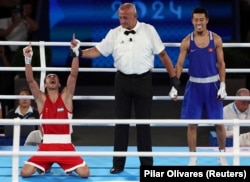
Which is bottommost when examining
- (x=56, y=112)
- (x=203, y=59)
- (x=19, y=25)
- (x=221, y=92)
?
(x=56, y=112)

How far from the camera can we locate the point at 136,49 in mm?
6422

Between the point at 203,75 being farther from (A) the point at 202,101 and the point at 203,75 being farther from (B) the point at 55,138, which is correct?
(B) the point at 55,138

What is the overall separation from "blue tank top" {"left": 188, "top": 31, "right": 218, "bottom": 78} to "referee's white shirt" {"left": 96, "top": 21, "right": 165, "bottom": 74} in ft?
0.91

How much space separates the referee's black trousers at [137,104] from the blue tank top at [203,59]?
1.32 ft

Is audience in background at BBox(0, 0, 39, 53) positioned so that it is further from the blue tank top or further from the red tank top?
the blue tank top

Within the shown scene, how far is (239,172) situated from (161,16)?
5993 millimetres

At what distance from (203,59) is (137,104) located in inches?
27.3

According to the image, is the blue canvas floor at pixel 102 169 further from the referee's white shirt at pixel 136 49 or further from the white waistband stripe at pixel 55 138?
the referee's white shirt at pixel 136 49

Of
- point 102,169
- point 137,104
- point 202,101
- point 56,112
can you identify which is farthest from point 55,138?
point 202,101

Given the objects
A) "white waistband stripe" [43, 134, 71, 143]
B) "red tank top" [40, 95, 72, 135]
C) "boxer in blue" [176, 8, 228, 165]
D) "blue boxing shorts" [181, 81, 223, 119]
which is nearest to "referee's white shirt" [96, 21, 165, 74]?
"boxer in blue" [176, 8, 228, 165]

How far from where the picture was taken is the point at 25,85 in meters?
9.66

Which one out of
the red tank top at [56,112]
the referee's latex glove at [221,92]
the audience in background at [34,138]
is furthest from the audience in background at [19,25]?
the referee's latex glove at [221,92]

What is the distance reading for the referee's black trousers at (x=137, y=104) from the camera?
6473mm

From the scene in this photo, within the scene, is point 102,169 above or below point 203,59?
below
